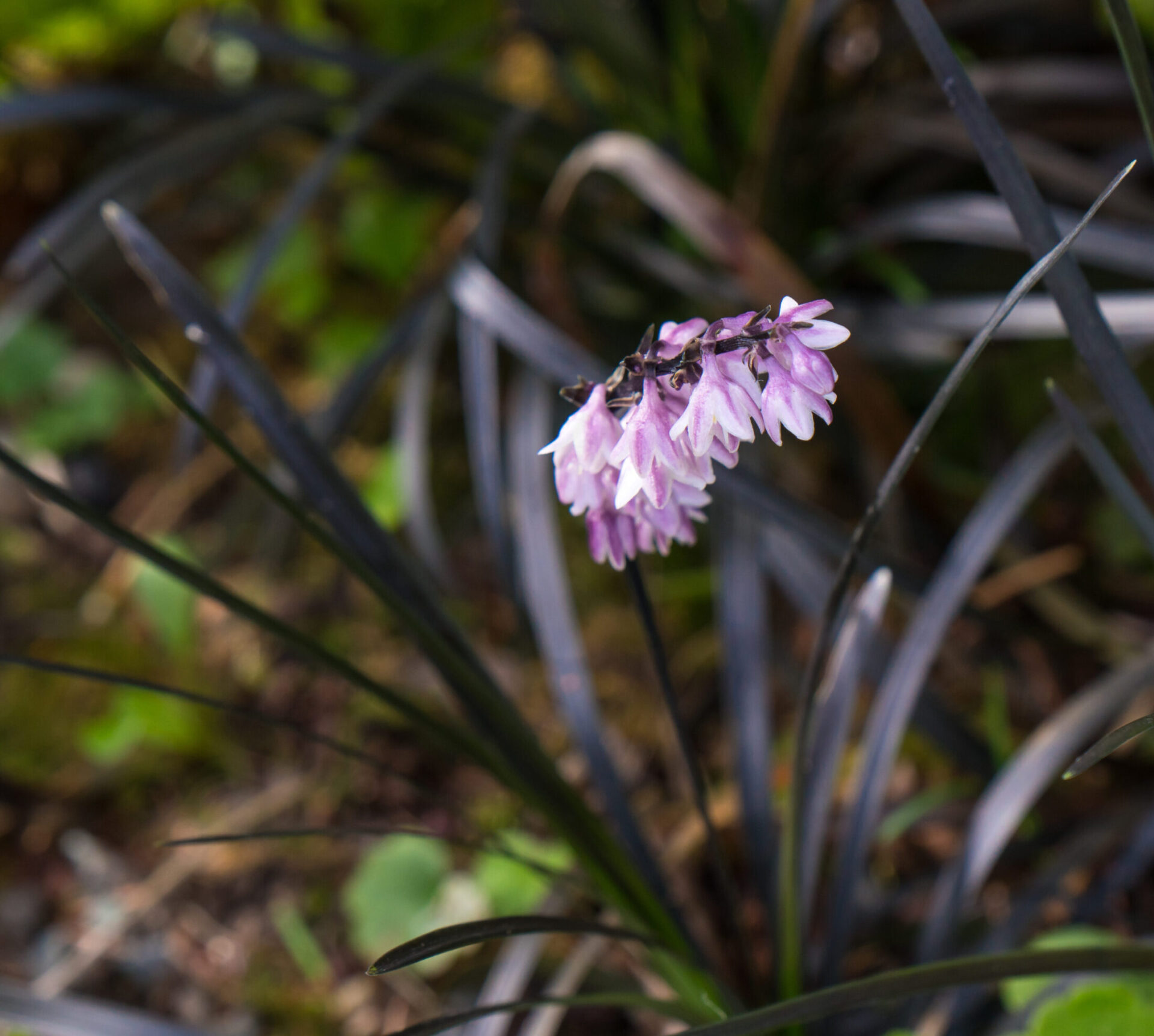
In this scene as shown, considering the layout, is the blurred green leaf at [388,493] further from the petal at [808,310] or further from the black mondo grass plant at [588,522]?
the petal at [808,310]

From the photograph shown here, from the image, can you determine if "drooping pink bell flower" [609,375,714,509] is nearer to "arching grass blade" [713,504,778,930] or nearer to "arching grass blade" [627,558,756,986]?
"arching grass blade" [627,558,756,986]

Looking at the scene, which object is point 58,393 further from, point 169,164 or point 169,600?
point 169,164

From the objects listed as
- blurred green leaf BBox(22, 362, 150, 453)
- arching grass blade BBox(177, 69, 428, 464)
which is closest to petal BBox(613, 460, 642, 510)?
arching grass blade BBox(177, 69, 428, 464)

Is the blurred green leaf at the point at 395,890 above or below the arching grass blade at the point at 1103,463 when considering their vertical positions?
below

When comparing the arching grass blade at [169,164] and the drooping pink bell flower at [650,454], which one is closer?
the drooping pink bell flower at [650,454]

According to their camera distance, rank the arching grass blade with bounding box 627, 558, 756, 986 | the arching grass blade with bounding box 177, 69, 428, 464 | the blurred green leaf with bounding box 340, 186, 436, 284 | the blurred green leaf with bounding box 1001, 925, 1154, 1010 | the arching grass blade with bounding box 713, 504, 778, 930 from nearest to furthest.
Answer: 1. the arching grass blade with bounding box 627, 558, 756, 986
2. the blurred green leaf with bounding box 1001, 925, 1154, 1010
3. the arching grass blade with bounding box 713, 504, 778, 930
4. the arching grass blade with bounding box 177, 69, 428, 464
5. the blurred green leaf with bounding box 340, 186, 436, 284

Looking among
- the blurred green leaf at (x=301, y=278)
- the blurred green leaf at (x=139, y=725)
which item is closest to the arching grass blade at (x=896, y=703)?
the blurred green leaf at (x=139, y=725)

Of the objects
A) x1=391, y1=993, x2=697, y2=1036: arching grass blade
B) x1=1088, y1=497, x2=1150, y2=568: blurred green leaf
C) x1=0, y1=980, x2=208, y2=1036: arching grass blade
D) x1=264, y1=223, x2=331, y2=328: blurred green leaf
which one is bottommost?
x1=0, y1=980, x2=208, y2=1036: arching grass blade
